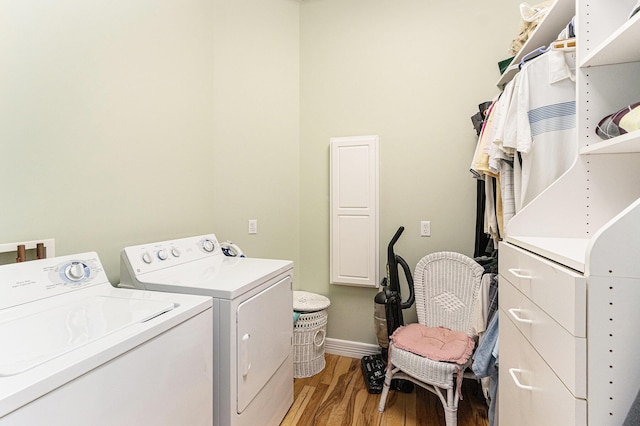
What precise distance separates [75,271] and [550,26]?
90.4 inches

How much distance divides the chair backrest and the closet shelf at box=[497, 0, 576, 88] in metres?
1.23

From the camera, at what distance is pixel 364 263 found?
2.42m

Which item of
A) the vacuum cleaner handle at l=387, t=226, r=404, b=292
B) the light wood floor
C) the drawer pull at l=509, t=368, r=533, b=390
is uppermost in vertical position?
the vacuum cleaner handle at l=387, t=226, r=404, b=292

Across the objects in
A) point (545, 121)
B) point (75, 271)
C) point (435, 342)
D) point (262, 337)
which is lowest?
point (435, 342)

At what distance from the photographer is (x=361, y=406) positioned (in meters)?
1.94

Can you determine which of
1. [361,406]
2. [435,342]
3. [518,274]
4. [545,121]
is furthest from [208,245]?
[545,121]

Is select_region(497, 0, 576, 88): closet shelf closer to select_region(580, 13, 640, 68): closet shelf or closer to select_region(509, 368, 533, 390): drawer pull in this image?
select_region(580, 13, 640, 68): closet shelf

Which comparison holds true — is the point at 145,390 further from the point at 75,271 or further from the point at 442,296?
the point at 442,296

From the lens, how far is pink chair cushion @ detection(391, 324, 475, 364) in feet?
5.62

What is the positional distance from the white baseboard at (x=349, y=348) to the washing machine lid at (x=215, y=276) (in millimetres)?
1145

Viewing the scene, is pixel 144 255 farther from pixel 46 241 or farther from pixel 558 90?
pixel 558 90

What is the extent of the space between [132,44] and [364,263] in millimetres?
1985

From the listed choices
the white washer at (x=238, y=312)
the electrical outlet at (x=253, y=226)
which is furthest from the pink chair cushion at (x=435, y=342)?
the electrical outlet at (x=253, y=226)

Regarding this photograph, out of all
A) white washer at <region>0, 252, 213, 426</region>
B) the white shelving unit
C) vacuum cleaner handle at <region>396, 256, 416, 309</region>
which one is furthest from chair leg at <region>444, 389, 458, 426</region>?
white washer at <region>0, 252, 213, 426</region>
